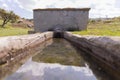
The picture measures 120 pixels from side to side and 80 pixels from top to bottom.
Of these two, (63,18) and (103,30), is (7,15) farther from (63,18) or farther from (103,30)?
(103,30)

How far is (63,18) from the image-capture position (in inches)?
1166

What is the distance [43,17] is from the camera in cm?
3006

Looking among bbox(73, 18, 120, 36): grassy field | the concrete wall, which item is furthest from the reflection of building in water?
the concrete wall

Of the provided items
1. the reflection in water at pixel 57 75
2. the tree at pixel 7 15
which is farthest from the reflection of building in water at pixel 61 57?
the tree at pixel 7 15

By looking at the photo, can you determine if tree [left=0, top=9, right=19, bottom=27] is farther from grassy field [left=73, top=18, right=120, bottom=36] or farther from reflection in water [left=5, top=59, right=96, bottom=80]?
reflection in water [left=5, top=59, right=96, bottom=80]

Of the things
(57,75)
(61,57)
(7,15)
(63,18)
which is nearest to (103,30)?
(63,18)

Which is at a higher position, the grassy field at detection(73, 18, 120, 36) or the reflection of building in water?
the grassy field at detection(73, 18, 120, 36)

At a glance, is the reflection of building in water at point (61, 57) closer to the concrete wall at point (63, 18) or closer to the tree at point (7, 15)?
the concrete wall at point (63, 18)

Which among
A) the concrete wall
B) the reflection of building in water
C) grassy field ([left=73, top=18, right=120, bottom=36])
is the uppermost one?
the concrete wall

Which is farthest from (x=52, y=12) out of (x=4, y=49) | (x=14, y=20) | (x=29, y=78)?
(x=14, y=20)

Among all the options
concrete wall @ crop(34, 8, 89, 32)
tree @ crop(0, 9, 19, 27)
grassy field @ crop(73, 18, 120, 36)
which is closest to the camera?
grassy field @ crop(73, 18, 120, 36)

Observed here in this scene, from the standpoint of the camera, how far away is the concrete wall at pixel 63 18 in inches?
1166

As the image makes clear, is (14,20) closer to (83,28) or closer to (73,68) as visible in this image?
(83,28)

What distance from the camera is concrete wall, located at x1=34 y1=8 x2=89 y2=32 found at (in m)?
29.6
